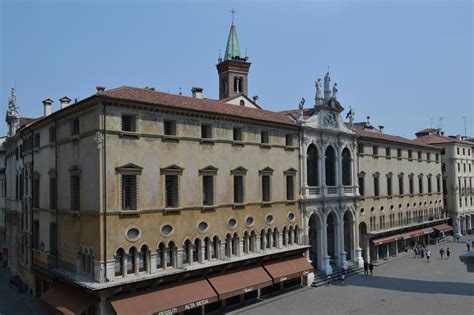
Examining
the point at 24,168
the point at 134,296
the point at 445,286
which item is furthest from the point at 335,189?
the point at 24,168

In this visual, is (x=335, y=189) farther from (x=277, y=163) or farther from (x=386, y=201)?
(x=386, y=201)

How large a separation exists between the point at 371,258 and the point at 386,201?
6.44 m

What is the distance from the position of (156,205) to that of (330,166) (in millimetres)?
18566

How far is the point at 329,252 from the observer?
123ft

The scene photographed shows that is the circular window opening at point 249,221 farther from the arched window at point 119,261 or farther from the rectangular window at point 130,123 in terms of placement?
the rectangular window at point 130,123

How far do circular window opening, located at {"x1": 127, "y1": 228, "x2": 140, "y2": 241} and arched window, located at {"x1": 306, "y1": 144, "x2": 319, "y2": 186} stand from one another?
16.4m

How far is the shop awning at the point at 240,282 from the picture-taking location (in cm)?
2527

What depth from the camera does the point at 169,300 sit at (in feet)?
73.7

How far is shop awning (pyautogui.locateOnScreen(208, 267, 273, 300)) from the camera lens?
995 inches

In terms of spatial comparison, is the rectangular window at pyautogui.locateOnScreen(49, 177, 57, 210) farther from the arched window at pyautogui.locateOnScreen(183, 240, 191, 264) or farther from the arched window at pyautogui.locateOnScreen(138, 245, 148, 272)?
the arched window at pyautogui.locateOnScreen(183, 240, 191, 264)

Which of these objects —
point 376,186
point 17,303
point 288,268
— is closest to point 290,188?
point 288,268

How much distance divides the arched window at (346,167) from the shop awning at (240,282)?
13.9 m

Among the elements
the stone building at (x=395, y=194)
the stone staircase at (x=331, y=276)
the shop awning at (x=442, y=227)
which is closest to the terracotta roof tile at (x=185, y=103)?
the stone staircase at (x=331, y=276)

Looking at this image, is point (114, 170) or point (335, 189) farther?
point (335, 189)
